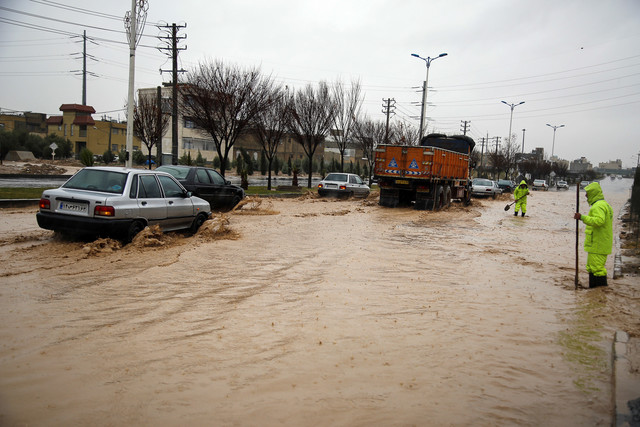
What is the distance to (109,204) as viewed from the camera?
8.18m

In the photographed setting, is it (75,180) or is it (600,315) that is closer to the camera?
(600,315)

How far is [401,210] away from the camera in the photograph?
20312mm

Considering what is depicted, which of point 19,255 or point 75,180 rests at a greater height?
point 75,180

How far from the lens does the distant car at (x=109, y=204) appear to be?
8141 mm

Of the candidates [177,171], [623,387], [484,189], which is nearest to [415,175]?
[177,171]

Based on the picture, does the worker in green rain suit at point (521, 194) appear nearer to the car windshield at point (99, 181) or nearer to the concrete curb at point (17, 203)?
the car windshield at point (99, 181)

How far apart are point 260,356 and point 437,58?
33.3 metres

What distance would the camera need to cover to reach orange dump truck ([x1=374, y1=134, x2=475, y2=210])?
1944 cm

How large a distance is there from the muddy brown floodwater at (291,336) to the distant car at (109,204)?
0.37m

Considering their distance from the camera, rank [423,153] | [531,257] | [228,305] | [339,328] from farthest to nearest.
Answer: [423,153]
[531,257]
[228,305]
[339,328]

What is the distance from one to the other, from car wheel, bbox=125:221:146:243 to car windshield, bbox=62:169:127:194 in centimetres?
61

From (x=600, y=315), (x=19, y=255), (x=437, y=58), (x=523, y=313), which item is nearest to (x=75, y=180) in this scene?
(x=19, y=255)

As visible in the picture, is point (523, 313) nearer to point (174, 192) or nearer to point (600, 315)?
point (600, 315)

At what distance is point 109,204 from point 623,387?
24.3 ft
